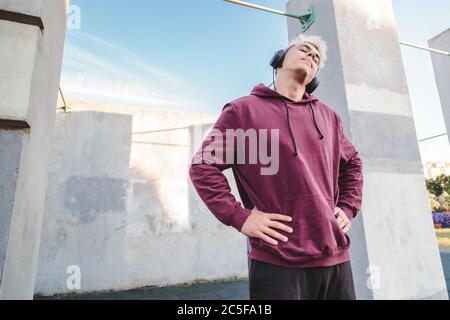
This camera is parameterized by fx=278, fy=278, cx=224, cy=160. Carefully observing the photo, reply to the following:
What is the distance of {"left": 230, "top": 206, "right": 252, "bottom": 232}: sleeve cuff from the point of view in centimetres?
100

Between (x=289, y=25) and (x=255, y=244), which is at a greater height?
(x=289, y=25)

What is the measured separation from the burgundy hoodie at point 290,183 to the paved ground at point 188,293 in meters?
3.39

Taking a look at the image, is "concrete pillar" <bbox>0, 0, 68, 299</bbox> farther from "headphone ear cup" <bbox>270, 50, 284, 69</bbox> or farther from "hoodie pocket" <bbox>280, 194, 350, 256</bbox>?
"headphone ear cup" <bbox>270, 50, 284, 69</bbox>

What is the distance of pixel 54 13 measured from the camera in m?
1.14

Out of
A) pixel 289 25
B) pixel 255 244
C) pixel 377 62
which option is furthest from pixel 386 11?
pixel 255 244

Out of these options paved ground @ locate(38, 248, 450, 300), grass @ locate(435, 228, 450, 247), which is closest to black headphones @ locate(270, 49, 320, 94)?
paved ground @ locate(38, 248, 450, 300)

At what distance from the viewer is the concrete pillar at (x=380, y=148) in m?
1.72

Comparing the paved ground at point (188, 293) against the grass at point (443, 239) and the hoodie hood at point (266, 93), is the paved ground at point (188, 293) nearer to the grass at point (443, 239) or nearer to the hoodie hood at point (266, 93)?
the grass at point (443, 239)

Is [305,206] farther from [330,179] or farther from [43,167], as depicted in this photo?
[43,167]

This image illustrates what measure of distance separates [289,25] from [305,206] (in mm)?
1927

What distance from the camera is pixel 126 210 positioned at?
4.80 m

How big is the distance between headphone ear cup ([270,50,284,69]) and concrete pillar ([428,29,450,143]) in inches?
129
